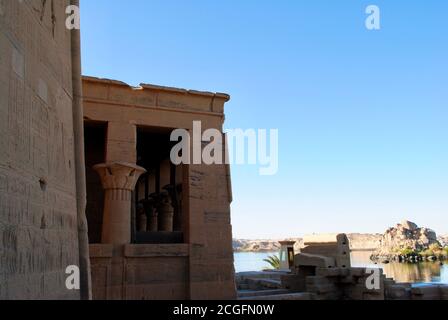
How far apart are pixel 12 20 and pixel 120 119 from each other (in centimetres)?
519

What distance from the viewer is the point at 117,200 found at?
8.35m

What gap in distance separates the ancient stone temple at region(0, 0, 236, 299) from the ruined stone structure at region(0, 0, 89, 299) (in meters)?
0.01

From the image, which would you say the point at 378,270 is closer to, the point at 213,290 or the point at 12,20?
the point at 213,290

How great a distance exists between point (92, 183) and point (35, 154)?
22.5 ft

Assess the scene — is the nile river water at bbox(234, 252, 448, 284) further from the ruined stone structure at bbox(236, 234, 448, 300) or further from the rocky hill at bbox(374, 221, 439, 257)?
the ruined stone structure at bbox(236, 234, 448, 300)

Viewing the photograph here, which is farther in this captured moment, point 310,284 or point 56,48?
point 310,284

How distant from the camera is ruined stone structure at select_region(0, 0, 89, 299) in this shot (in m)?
3.33

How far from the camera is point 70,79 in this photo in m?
5.43

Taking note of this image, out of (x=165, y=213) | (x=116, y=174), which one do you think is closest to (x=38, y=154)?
(x=116, y=174)

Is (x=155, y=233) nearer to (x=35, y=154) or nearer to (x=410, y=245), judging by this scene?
(x=35, y=154)

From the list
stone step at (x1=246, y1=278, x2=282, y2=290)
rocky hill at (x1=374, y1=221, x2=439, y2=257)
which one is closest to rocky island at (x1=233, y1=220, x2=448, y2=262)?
rocky hill at (x1=374, y1=221, x2=439, y2=257)

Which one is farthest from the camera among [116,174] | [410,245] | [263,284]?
[410,245]

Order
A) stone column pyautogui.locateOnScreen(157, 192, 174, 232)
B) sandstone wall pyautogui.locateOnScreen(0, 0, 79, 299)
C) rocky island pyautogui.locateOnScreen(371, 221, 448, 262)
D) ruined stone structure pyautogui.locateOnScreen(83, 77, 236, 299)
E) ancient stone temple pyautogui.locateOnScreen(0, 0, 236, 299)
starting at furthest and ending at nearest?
rocky island pyautogui.locateOnScreen(371, 221, 448, 262) < stone column pyautogui.locateOnScreen(157, 192, 174, 232) < ruined stone structure pyautogui.locateOnScreen(83, 77, 236, 299) < ancient stone temple pyautogui.locateOnScreen(0, 0, 236, 299) < sandstone wall pyautogui.locateOnScreen(0, 0, 79, 299)
